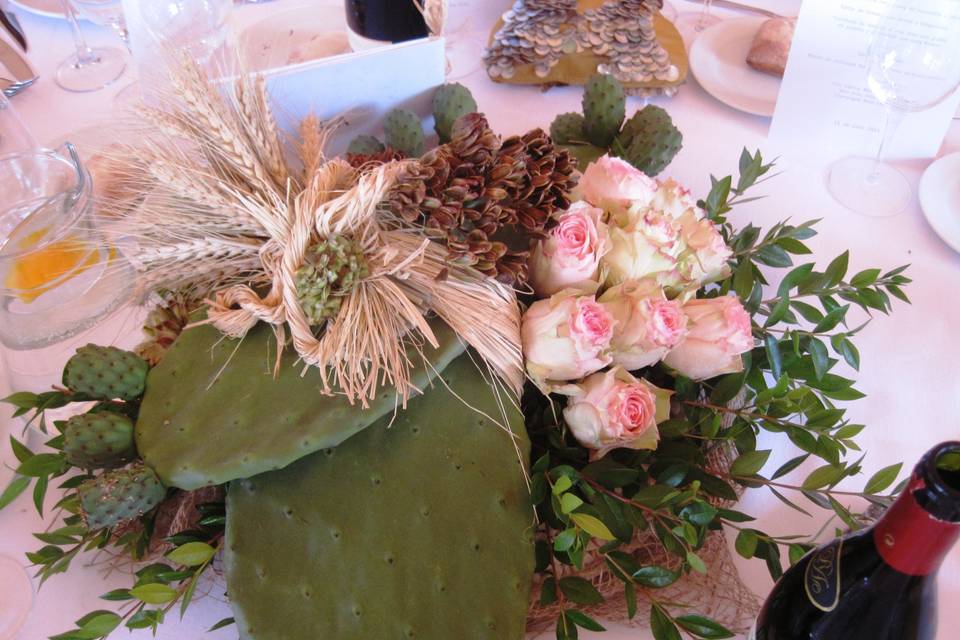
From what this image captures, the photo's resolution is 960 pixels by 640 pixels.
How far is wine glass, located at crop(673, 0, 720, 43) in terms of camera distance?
1106 mm

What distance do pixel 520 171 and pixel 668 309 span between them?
0.15 meters

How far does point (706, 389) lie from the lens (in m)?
0.68

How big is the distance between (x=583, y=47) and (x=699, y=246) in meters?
0.50

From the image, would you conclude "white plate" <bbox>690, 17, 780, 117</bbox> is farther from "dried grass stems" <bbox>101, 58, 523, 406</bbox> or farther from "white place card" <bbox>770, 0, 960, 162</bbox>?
"dried grass stems" <bbox>101, 58, 523, 406</bbox>

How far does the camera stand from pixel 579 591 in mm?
553

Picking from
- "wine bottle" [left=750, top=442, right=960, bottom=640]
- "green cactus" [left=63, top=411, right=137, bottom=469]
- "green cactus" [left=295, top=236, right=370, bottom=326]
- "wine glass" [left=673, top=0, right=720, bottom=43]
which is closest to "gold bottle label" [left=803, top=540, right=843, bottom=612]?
"wine bottle" [left=750, top=442, right=960, bottom=640]

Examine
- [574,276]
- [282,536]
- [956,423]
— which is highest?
[574,276]

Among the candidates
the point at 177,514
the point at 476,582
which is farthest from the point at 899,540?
the point at 177,514

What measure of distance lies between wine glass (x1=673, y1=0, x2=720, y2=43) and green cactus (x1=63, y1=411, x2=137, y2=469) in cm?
91

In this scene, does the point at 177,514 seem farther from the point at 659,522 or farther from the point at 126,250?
the point at 659,522

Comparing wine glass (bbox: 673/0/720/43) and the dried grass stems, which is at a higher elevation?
the dried grass stems

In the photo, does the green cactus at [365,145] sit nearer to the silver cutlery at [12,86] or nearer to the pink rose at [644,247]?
the pink rose at [644,247]

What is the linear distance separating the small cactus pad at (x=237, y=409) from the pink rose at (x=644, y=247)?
14 centimetres

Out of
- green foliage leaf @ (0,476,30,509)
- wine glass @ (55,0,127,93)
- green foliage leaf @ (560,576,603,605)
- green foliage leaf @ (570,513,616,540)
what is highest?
wine glass @ (55,0,127,93)
